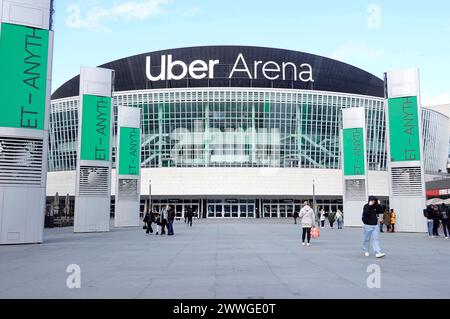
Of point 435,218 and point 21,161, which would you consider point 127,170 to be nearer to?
point 21,161

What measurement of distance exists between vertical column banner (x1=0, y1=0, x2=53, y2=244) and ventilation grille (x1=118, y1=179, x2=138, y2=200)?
22.1 meters

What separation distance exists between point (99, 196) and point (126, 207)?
10.5m

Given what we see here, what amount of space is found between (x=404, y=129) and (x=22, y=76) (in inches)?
1023

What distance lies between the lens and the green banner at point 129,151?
4488 centimetres

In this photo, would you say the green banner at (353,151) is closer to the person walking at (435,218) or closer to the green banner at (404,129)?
the green banner at (404,129)

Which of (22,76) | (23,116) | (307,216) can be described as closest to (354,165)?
(307,216)

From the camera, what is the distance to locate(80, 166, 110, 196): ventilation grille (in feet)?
110

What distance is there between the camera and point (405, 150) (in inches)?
1321

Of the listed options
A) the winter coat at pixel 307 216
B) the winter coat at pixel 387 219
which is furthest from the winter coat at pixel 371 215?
the winter coat at pixel 387 219

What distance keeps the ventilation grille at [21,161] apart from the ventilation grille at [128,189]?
22291 mm

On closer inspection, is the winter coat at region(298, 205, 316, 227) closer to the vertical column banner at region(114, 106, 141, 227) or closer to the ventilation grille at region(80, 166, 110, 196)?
the ventilation grille at region(80, 166, 110, 196)
